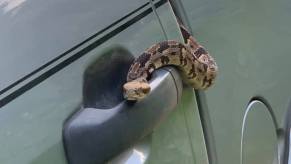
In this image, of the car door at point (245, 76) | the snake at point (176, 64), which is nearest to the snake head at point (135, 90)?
the snake at point (176, 64)

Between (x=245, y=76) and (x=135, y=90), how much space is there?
919 millimetres

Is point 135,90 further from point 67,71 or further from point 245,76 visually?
point 245,76

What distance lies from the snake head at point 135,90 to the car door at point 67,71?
3 cm

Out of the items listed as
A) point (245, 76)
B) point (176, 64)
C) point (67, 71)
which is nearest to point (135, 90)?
point (67, 71)

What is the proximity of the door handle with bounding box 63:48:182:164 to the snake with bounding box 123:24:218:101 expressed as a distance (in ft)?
0.14

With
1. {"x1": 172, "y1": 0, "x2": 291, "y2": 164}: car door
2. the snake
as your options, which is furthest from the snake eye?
{"x1": 172, "y1": 0, "x2": 291, "y2": 164}: car door

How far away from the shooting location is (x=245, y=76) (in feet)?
9.14

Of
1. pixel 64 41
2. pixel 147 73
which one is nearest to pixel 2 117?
pixel 64 41

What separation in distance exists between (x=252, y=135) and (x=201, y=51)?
1.85ft

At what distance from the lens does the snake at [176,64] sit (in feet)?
6.77

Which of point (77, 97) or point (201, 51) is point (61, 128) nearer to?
point (77, 97)

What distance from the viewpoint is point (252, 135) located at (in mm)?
2852

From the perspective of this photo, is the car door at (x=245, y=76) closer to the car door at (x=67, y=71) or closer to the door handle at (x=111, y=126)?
the car door at (x=67, y=71)

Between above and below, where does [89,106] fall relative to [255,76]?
above
